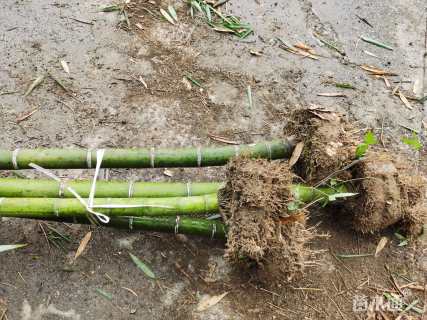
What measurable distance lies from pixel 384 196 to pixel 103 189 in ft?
5.19

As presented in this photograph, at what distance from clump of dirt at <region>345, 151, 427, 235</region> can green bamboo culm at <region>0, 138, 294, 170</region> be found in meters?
0.46

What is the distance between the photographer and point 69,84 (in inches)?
138

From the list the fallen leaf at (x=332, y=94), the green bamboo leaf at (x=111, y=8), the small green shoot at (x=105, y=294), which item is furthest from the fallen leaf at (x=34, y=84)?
the fallen leaf at (x=332, y=94)

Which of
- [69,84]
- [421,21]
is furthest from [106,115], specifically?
[421,21]

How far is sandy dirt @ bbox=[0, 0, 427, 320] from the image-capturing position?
2602 mm

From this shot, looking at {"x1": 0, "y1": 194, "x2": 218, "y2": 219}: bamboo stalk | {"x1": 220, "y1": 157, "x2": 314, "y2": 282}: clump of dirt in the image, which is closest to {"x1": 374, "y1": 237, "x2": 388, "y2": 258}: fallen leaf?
{"x1": 220, "y1": 157, "x2": 314, "y2": 282}: clump of dirt

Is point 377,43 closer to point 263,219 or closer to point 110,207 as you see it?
point 263,219

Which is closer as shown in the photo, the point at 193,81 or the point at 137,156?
the point at 137,156

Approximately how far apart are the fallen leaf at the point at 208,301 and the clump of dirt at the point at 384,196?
92 cm

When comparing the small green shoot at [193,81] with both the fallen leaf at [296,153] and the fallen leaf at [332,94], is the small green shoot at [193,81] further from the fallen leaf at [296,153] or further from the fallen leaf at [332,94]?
the fallen leaf at [296,153]

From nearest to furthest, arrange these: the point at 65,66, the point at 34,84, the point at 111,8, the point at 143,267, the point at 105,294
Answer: the point at 105,294
the point at 143,267
the point at 34,84
the point at 65,66
the point at 111,8

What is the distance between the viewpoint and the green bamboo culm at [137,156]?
8.62ft

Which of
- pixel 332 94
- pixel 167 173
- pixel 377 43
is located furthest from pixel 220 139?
pixel 377 43

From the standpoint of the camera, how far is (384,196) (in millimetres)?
2682
